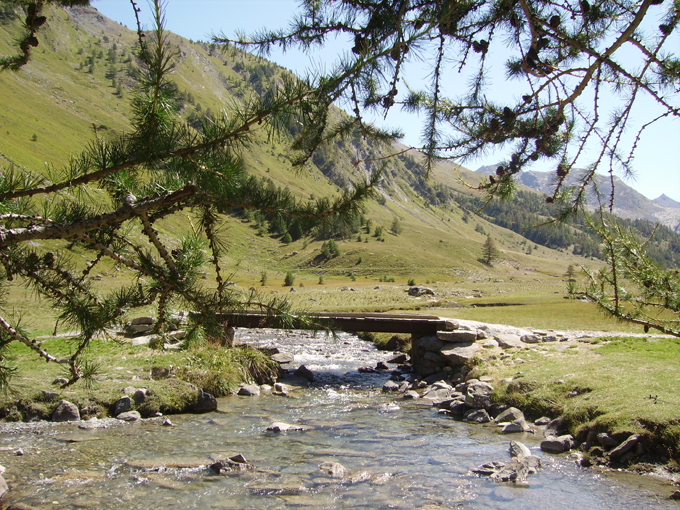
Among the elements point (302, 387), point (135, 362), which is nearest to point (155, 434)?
point (135, 362)

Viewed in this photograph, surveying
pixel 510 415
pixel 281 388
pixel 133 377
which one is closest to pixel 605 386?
pixel 510 415

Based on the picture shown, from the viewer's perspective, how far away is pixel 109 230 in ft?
11.8

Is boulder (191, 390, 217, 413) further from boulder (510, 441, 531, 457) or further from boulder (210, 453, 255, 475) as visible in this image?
boulder (510, 441, 531, 457)

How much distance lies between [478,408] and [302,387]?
6.43 meters

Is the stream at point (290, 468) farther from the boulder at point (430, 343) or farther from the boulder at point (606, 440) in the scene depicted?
the boulder at point (430, 343)

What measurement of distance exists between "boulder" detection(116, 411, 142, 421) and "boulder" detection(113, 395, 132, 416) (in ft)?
0.51

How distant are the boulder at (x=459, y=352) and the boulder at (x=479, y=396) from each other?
3.65 m

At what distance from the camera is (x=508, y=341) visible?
19641 mm

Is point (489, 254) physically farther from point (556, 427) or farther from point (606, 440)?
point (606, 440)

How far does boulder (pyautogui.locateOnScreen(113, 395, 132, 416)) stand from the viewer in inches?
471

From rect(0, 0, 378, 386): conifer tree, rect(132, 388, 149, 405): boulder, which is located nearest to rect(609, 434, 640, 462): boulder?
rect(0, 0, 378, 386): conifer tree

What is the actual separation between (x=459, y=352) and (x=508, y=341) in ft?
7.19

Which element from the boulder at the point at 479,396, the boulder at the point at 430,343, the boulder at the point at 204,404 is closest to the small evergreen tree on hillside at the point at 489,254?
the boulder at the point at 430,343

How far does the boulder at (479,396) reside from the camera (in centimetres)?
1412
